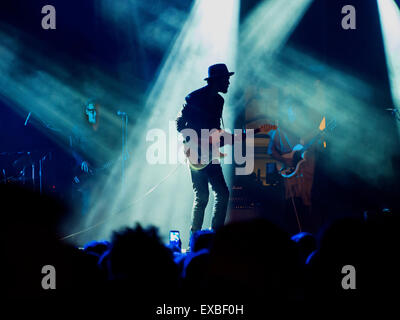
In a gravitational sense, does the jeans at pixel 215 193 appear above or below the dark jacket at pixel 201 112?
below

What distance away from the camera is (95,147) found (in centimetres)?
673

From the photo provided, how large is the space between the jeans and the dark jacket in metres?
0.44

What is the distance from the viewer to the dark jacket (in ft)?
13.7

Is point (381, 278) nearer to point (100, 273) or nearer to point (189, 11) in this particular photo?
point (100, 273)

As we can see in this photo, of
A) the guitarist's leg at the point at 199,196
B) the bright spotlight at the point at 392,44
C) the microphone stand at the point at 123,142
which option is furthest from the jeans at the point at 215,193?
the bright spotlight at the point at 392,44

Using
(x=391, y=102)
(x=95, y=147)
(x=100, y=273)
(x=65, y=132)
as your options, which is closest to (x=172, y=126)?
(x=95, y=147)

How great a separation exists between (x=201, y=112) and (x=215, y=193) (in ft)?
2.85

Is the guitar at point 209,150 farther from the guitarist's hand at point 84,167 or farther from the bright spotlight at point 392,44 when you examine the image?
the bright spotlight at point 392,44

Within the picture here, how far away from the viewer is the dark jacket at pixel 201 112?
13.7ft

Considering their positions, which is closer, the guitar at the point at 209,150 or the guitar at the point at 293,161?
the guitar at the point at 209,150

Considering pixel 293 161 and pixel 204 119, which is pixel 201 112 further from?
pixel 293 161

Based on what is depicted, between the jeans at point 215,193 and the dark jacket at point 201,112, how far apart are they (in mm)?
435

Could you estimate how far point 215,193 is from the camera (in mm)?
4156

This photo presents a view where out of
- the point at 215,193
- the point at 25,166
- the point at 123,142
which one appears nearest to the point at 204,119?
the point at 215,193
